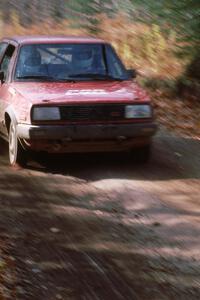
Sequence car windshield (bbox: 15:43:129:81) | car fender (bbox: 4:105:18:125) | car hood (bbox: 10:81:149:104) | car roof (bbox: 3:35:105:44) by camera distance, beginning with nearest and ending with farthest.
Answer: car hood (bbox: 10:81:149:104) → car fender (bbox: 4:105:18:125) → car windshield (bbox: 15:43:129:81) → car roof (bbox: 3:35:105:44)

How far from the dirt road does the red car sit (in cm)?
42

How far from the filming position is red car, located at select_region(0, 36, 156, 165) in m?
7.30

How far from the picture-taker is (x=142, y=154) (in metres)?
8.12

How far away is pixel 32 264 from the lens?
480 cm

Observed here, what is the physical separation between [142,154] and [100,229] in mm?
2540

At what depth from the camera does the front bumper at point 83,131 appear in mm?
7254

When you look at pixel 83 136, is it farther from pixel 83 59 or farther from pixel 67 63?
pixel 83 59

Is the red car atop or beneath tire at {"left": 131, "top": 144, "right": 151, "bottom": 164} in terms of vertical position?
atop

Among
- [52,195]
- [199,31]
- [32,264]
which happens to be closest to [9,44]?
[52,195]

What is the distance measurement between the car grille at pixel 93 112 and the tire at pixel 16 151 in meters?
0.75

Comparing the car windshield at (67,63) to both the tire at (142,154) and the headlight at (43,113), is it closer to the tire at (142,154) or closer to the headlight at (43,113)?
the headlight at (43,113)

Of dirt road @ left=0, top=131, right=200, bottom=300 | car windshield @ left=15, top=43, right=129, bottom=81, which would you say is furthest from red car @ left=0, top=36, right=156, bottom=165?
dirt road @ left=0, top=131, right=200, bottom=300

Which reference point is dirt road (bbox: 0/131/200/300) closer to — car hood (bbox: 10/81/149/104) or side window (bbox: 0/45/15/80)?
car hood (bbox: 10/81/149/104)

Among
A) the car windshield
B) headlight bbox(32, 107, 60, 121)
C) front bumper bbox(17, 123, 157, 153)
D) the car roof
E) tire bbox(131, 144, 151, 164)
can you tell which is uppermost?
the car roof
